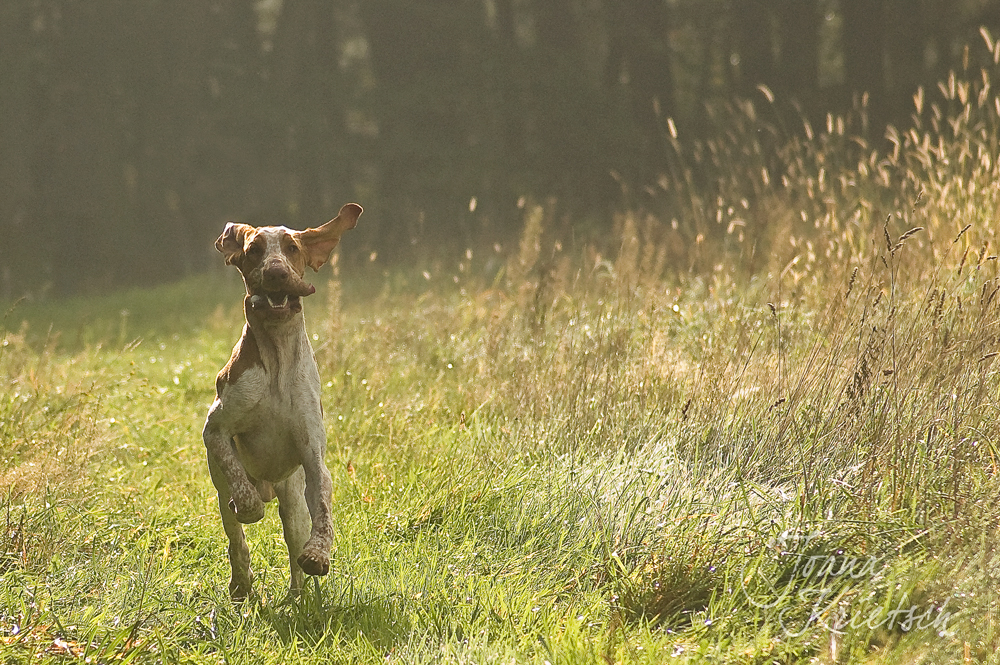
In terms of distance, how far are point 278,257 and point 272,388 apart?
398mm

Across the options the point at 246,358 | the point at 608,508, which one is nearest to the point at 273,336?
the point at 246,358

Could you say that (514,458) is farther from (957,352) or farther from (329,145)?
(329,145)

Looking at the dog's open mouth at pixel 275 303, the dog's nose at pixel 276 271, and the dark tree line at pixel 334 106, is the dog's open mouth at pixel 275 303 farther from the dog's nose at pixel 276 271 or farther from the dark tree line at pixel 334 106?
the dark tree line at pixel 334 106

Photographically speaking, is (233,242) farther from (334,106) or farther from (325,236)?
(334,106)

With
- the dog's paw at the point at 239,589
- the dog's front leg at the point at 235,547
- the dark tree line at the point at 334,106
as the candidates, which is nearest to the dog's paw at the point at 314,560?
the dog's front leg at the point at 235,547

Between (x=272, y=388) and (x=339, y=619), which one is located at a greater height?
(x=272, y=388)

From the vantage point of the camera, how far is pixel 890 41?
1411 cm

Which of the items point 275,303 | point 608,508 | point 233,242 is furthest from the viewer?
point 608,508

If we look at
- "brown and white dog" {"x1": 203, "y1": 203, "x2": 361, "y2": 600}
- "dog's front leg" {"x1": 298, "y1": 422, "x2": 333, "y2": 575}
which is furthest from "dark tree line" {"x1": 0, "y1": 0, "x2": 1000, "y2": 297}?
"dog's front leg" {"x1": 298, "y1": 422, "x2": 333, "y2": 575}

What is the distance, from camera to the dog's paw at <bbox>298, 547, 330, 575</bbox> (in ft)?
8.59

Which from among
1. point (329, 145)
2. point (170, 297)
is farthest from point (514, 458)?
point (329, 145)

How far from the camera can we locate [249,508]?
2.79 meters

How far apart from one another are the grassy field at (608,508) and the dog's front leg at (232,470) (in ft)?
1.12

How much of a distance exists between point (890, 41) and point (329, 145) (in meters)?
9.17
